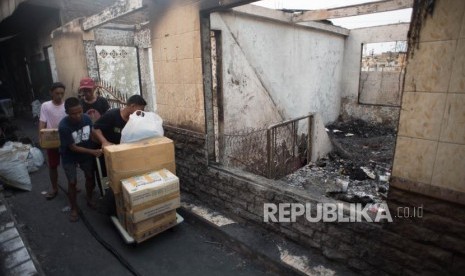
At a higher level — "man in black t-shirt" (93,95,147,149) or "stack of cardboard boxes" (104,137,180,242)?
"man in black t-shirt" (93,95,147,149)

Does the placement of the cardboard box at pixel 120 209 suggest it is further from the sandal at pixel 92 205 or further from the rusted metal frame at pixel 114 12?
the rusted metal frame at pixel 114 12

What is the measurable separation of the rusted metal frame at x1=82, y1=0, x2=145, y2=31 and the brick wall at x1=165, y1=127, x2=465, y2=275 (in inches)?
104

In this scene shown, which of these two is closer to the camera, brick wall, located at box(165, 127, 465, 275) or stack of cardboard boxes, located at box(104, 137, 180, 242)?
brick wall, located at box(165, 127, 465, 275)

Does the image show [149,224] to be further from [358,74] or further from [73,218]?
[358,74]

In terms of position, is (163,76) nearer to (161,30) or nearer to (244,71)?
(161,30)

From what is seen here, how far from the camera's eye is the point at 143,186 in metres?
3.05

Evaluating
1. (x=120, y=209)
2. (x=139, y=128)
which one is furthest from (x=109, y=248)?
(x=139, y=128)

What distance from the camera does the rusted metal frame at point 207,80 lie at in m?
3.61

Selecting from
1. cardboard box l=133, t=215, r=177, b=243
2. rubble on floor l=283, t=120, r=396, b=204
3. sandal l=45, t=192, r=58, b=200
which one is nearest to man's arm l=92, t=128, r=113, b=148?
cardboard box l=133, t=215, r=177, b=243

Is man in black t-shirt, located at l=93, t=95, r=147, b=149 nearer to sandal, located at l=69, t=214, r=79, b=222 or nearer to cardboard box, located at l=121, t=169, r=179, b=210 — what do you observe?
cardboard box, located at l=121, t=169, r=179, b=210

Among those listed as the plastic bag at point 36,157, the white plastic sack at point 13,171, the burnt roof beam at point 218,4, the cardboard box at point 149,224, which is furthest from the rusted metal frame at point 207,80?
the plastic bag at point 36,157

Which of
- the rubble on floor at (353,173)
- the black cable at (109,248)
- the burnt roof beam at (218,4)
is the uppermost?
the burnt roof beam at (218,4)

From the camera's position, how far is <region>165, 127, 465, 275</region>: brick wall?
211cm

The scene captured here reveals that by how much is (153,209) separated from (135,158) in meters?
0.63
